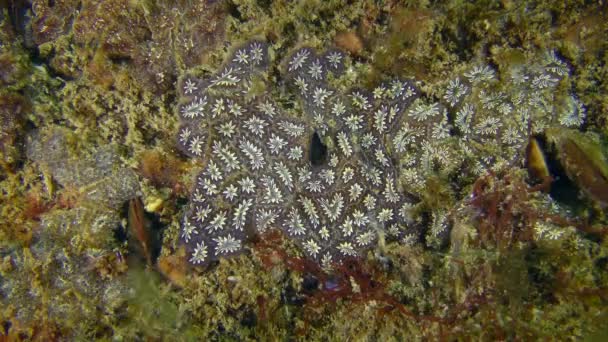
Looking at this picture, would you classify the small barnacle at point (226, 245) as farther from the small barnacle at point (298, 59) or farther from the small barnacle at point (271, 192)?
the small barnacle at point (298, 59)

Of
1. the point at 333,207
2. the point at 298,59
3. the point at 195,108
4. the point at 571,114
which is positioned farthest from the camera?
the point at 571,114

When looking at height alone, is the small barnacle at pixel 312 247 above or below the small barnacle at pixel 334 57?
below

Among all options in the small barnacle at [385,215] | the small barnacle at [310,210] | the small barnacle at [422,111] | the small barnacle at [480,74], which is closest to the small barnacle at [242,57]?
the small barnacle at [310,210]

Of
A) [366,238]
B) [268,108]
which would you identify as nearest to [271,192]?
[268,108]

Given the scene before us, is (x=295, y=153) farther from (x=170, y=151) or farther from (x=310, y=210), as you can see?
(x=170, y=151)

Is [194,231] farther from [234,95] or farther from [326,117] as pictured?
[326,117]

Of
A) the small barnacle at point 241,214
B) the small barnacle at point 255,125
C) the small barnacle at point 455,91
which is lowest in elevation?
the small barnacle at point 241,214
